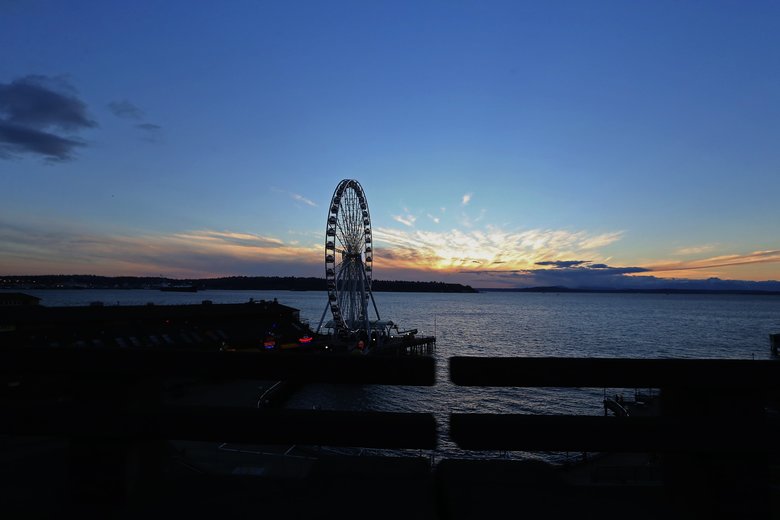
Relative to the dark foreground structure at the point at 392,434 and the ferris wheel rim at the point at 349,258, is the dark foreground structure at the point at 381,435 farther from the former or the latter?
the ferris wheel rim at the point at 349,258

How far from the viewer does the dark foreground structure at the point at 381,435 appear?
1.86 metres

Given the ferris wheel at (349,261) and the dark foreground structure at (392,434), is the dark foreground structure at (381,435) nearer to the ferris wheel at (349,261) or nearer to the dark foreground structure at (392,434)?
the dark foreground structure at (392,434)

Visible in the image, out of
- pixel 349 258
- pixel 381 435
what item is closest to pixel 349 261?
pixel 349 258

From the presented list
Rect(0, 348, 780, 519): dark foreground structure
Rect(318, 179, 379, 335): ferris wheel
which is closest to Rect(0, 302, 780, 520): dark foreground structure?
Rect(0, 348, 780, 519): dark foreground structure

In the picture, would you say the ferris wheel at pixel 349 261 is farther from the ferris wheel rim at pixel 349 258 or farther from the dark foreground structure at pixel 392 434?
the dark foreground structure at pixel 392 434

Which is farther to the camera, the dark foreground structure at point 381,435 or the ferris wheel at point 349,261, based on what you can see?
the ferris wheel at point 349,261

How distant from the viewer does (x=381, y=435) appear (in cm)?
190

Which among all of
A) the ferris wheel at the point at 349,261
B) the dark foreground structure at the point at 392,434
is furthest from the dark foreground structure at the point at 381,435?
the ferris wheel at the point at 349,261

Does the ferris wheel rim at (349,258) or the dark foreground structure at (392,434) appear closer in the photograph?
the dark foreground structure at (392,434)

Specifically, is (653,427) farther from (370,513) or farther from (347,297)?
(347,297)

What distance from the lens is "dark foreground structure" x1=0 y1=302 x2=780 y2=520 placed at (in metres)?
1.86

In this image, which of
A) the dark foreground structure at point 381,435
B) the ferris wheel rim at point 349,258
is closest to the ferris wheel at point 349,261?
the ferris wheel rim at point 349,258

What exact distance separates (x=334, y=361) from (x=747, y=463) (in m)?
1.82

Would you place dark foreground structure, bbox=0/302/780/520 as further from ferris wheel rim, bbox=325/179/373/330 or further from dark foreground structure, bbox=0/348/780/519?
ferris wheel rim, bbox=325/179/373/330
